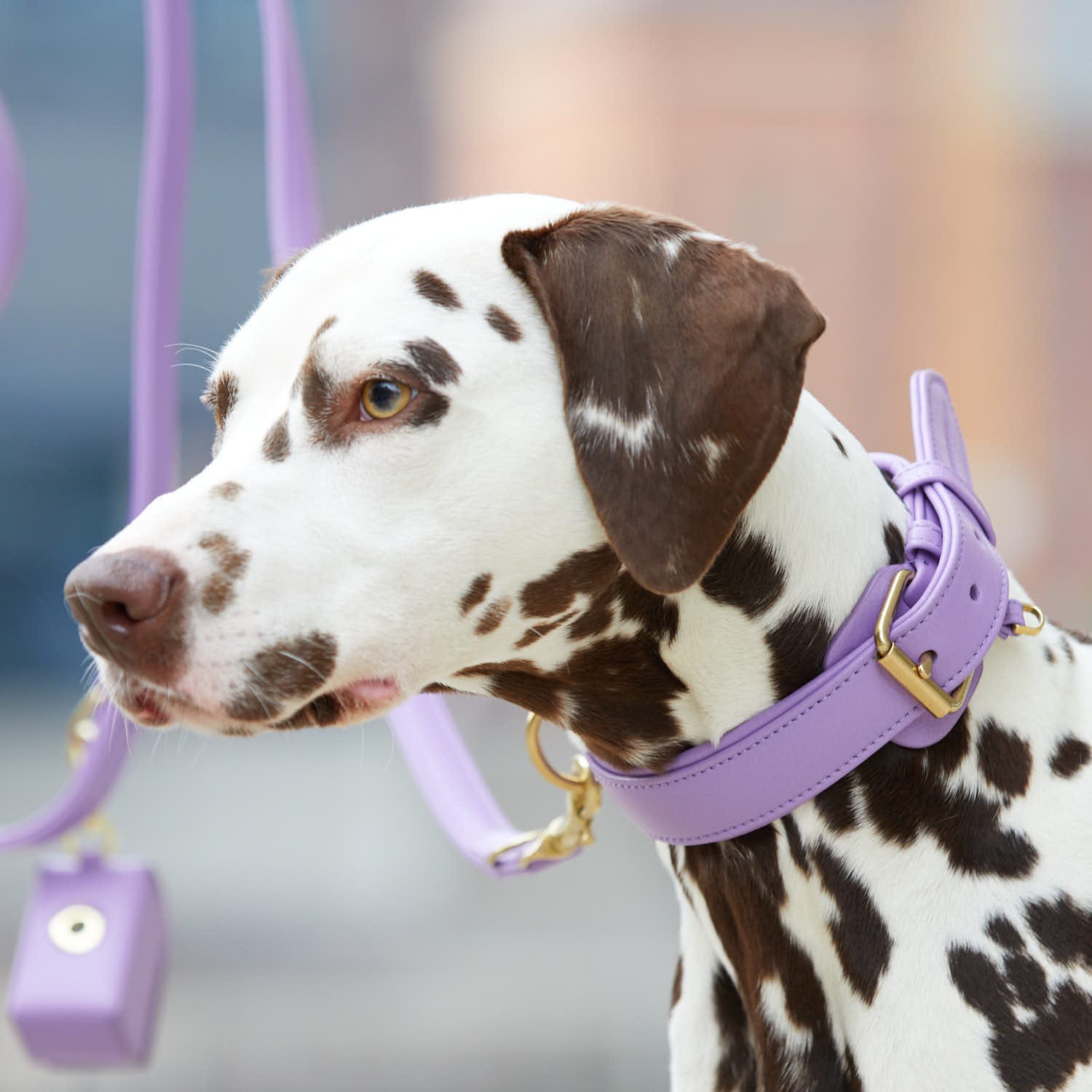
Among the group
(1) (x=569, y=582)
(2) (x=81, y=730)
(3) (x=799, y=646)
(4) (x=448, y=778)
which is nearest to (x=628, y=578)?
(1) (x=569, y=582)

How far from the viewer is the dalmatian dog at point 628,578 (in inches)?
53.3

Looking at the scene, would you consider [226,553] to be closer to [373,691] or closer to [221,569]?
[221,569]

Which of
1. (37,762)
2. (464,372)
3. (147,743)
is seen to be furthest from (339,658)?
(37,762)

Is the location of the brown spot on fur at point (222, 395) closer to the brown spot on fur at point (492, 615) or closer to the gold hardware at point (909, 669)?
the brown spot on fur at point (492, 615)

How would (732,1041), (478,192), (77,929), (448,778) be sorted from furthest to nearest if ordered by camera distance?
(478,192)
(77,929)
(448,778)
(732,1041)

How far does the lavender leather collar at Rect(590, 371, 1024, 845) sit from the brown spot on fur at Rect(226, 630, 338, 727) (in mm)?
366

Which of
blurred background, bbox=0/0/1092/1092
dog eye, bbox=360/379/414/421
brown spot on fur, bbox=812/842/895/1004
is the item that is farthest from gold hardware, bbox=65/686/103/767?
blurred background, bbox=0/0/1092/1092

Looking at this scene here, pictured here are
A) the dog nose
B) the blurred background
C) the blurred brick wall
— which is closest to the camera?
the dog nose

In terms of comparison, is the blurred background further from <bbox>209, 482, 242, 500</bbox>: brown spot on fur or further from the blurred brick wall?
<bbox>209, 482, 242, 500</bbox>: brown spot on fur

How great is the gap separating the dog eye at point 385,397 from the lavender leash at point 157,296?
2.75 ft

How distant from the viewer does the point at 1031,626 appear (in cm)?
150

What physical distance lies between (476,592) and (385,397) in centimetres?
21

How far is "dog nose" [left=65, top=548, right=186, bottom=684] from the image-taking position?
1.31 m

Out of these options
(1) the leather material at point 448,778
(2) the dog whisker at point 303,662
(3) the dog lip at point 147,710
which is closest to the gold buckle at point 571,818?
(1) the leather material at point 448,778
